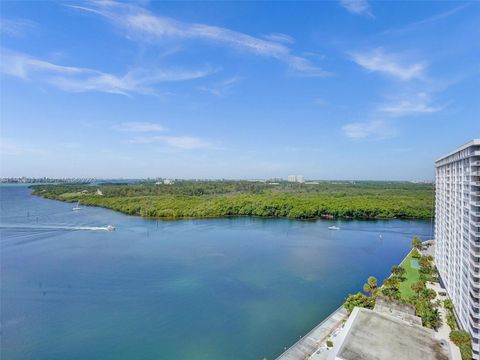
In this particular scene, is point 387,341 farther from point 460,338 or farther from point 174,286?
point 174,286

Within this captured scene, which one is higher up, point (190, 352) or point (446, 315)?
point (446, 315)

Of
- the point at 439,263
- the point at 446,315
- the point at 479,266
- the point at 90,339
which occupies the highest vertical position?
the point at 479,266

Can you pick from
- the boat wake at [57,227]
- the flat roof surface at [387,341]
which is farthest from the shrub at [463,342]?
the boat wake at [57,227]

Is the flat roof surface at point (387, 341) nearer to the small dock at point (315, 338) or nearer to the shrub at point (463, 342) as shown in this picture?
the shrub at point (463, 342)

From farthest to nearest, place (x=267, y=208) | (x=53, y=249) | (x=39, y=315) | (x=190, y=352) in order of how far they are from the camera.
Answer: (x=267, y=208)
(x=53, y=249)
(x=39, y=315)
(x=190, y=352)

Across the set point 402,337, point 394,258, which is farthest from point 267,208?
point 402,337

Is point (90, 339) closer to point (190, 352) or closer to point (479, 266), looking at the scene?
point (190, 352)

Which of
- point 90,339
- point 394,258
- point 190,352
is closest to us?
point 190,352

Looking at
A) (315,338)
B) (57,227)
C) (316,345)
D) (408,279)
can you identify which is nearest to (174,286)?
(315,338)
